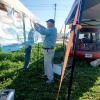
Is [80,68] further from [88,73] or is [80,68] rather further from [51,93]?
[51,93]

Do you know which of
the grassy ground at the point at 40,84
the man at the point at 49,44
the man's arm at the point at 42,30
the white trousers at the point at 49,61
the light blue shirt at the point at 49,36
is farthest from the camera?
the white trousers at the point at 49,61

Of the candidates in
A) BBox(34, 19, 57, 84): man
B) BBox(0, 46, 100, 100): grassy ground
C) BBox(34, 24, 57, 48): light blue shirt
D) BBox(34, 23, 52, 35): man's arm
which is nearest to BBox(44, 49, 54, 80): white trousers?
BBox(34, 19, 57, 84): man

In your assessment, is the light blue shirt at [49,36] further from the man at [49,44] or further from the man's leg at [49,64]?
the man's leg at [49,64]

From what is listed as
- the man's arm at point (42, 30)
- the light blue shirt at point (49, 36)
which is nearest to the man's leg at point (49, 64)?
the light blue shirt at point (49, 36)

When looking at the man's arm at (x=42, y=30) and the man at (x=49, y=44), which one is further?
the man at (x=49, y=44)

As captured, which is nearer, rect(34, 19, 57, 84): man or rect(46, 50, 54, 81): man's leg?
rect(34, 19, 57, 84): man

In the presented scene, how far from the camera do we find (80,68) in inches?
484

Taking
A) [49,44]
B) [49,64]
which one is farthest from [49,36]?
[49,64]

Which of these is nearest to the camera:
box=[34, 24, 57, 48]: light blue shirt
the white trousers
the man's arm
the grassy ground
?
the grassy ground

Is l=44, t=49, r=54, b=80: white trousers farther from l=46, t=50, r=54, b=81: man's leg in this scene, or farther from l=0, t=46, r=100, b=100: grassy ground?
l=0, t=46, r=100, b=100: grassy ground

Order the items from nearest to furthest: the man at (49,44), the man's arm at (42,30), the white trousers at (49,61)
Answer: the man's arm at (42,30)
the man at (49,44)
the white trousers at (49,61)

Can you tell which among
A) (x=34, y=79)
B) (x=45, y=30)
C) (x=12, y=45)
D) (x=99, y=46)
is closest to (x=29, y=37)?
(x=45, y=30)

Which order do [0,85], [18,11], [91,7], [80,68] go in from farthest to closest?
[80,68]
[91,7]
[0,85]
[18,11]

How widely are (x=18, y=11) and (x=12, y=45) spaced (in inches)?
36.1
